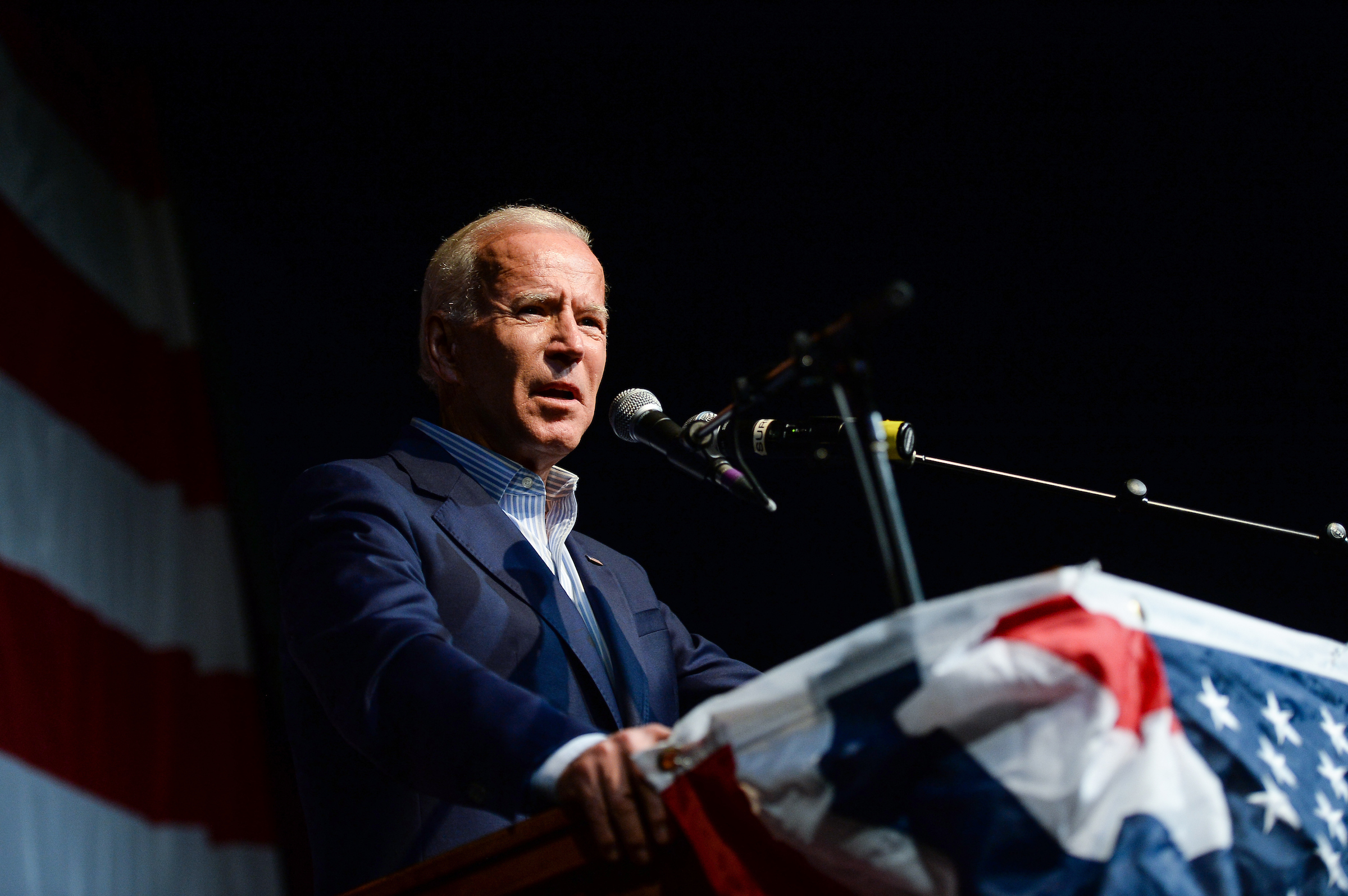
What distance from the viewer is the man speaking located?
1058mm

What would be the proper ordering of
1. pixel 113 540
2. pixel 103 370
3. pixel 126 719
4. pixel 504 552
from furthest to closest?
pixel 103 370 < pixel 113 540 < pixel 126 719 < pixel 504 552

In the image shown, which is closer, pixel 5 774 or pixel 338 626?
pixel 338 626

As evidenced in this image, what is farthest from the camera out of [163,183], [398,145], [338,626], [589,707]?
[398,145]

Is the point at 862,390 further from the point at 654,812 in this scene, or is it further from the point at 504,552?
the point at 504,552

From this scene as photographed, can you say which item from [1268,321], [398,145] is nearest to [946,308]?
[1268,321]

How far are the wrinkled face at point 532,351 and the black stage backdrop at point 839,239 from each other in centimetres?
82

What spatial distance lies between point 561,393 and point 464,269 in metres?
0.39

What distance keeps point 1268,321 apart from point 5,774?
3196 millimetres

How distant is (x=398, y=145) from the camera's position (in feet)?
9.89

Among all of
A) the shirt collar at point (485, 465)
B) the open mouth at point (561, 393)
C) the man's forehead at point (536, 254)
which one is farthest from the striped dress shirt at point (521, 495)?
the man's forehead at point (536, 254)

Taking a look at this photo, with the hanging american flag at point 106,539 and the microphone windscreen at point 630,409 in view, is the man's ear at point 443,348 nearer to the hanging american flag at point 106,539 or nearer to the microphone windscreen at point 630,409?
the microphone windscreen at point 630,409

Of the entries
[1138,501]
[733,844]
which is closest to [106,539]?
[733,844]

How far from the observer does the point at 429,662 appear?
114cm

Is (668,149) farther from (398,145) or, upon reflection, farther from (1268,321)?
(1268,321)
